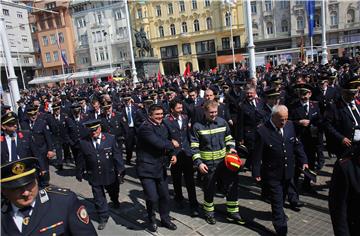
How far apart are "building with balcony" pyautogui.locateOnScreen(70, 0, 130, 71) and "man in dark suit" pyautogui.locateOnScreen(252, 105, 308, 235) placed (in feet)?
200

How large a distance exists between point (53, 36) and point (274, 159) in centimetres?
7537

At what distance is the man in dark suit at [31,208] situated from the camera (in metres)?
2.46

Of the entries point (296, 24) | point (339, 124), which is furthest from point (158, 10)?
point (339, 124)

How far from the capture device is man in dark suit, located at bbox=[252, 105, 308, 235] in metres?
4.89

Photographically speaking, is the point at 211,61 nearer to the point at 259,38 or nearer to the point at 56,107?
the point at 259,38

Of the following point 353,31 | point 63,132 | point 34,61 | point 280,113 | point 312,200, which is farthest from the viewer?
point 34,61

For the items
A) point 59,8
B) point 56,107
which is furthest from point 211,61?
point 56,107

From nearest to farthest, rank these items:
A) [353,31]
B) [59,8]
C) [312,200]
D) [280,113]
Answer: [280,113]
[312,200]
[353,31]
[59,8]

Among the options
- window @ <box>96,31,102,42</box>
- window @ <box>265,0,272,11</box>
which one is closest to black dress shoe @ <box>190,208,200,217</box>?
window @ <box>265,0,272,11</box>

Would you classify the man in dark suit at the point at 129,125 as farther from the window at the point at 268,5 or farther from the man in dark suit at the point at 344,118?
the window at the point at 268,5

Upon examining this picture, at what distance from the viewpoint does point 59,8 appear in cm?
6925

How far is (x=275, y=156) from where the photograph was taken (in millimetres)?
5012

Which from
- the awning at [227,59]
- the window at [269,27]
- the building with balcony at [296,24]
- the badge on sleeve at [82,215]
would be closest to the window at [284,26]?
the building with balcony at [296,24]

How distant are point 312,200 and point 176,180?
2513mm
